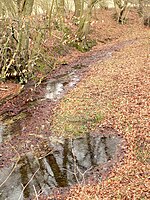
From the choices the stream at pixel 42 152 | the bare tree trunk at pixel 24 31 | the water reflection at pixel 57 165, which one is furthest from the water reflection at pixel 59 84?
the water reflection at pixel 57 165

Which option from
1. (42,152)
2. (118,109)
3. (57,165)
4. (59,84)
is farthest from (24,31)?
(57,165)

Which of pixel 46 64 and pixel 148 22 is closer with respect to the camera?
pixel 46 64

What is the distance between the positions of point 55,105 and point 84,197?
7.67 m

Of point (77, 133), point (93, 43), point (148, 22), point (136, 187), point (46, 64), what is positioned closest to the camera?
point (136, 187)

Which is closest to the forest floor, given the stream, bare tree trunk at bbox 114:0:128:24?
the stream

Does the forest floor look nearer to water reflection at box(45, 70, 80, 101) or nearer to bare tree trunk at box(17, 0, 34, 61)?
water reflection at box(45, 70, 80, 101)

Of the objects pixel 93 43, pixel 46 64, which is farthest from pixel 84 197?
pixel 93 43

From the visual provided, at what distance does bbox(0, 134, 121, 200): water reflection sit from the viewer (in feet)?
34.5

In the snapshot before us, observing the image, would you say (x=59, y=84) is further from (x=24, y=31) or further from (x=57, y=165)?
(x=57, y=165)

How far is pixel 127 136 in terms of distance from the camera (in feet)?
42.3

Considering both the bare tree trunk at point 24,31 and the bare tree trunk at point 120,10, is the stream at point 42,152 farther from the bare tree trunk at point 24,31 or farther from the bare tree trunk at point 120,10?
the bare tree trunk at point 120,10

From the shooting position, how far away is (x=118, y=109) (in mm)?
15172

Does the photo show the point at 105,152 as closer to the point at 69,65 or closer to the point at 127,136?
the point at 127,136

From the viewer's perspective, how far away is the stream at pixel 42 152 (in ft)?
35.1
